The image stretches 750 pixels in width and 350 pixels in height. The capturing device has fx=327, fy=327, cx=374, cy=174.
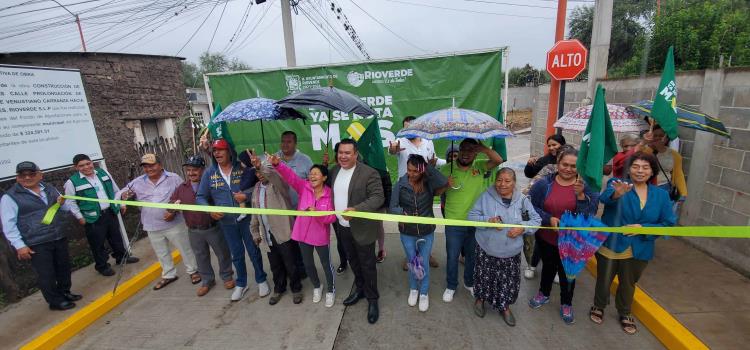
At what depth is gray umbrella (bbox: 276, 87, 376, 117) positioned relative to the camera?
2967mm

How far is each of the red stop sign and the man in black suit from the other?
3403 millimetres

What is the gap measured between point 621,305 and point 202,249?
4203 millimetres

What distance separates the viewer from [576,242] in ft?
8.73

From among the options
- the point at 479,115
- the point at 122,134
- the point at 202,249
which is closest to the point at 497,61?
the point at 479,115

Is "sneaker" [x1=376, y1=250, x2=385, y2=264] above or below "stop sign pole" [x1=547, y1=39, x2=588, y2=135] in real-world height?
below

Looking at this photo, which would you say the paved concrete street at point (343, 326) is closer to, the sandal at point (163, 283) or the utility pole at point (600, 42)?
the sandal at point (163, 283)

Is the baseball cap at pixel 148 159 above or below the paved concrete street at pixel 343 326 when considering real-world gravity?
above

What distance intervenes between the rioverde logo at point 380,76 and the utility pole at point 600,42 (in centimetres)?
300

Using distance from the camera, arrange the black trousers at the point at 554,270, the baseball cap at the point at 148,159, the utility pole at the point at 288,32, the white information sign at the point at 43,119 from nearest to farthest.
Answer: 1. the black trousers at the point at 554,270
2. the baseball cap at the point at 148,159
3. the white information sign at the point at 43,119
4. the utility pole at the point at 288,32

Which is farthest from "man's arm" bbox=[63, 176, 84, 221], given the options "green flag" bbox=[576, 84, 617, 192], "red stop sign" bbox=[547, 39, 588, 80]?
"red stop sign" bbox=[547, 39, 588, 80]

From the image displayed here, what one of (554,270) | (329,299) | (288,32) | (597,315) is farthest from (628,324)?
(288,32)

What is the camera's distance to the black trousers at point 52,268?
3.39m

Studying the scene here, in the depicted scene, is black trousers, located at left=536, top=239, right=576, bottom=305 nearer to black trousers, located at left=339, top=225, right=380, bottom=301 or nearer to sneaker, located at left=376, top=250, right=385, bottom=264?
black trousers, located at left=339, top=225, right=380, bottom=301

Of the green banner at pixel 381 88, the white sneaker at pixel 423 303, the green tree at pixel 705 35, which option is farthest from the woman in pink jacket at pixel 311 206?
the green tree at pixel 705 35
